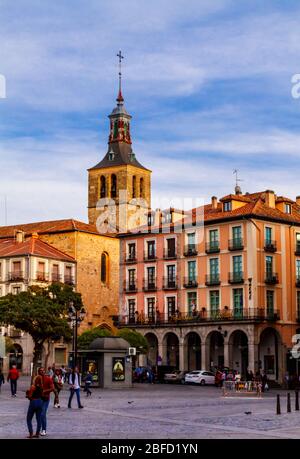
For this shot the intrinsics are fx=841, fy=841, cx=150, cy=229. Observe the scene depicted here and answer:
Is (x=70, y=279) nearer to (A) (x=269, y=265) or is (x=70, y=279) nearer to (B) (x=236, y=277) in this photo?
(B) (x=236, y=277)

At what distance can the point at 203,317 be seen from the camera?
62.9 m

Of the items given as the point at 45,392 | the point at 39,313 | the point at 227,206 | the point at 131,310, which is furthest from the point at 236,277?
the point at 45,392

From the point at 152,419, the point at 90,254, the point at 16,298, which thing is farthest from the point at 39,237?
the point at 152,419

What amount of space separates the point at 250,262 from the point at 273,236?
356cm

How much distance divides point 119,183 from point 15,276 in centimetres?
3309

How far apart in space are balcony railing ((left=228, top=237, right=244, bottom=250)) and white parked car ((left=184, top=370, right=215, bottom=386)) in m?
9.60

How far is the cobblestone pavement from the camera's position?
19.8 metres

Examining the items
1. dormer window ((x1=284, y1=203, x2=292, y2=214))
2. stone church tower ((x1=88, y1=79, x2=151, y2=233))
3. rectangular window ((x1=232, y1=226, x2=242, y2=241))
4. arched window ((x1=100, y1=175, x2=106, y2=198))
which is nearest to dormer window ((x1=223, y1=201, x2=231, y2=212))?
rectangular window ((x1=232, y1=226, x2=242, y2=241))

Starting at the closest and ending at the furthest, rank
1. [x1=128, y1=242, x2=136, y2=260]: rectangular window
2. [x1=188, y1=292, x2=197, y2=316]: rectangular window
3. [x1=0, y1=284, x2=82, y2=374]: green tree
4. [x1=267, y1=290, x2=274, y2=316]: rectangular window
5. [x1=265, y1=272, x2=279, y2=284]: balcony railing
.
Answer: [x1=0, y1=284, x2=82, y2=374]: green tree, [x1=267, y1=290, x2=274, y2=316]: rectangular window, [x1=265, y1=272, x2=279, y2=284]: balcony railing, [x1=188, y1=292, x2=197, y2=316]: rectangular window, [x1=128, y1=242, x2=136, y2=260]: rectangular window

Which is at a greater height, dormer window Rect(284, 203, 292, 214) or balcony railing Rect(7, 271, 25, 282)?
dormer window Rect(284, 203, 292, 214)

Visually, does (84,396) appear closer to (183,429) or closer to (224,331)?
(183,429)

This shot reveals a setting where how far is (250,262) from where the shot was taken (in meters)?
60.1

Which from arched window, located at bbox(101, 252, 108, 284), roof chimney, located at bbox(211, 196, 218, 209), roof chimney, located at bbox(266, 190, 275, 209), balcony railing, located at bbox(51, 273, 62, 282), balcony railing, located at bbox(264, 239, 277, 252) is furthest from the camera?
arched window, located at bbox(101, 252, 108, 284)

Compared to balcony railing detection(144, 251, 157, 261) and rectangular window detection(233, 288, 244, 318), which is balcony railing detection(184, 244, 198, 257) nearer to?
balcony railing detection(144, 251, 157, 261)
